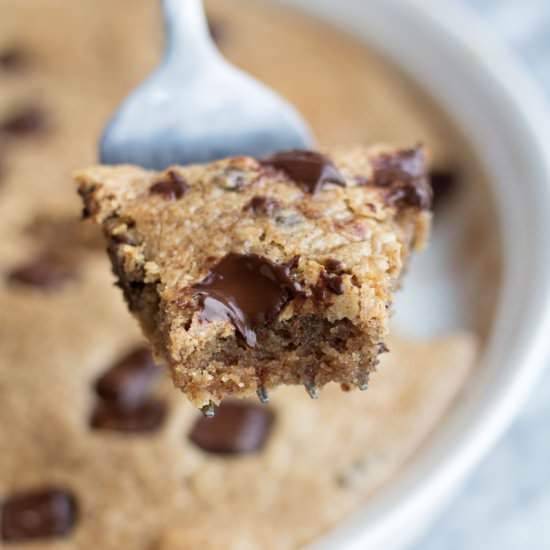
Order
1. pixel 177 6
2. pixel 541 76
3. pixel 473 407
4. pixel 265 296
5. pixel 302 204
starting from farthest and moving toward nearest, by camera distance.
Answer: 1. pixel 541 76
2. pixel 473 407
3. pixel 177 6
4. pixel 302 204
5. pixel 265 296

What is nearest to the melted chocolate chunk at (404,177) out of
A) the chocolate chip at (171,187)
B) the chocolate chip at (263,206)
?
the chocolate chip at (263,206)

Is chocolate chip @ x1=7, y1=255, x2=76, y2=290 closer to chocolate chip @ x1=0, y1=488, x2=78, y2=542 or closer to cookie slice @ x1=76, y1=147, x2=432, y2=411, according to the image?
chocolate chip @ x1=0, y1=488, x2=78, y2=542

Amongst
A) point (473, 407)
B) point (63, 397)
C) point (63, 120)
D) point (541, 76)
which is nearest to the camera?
point (473, 407)

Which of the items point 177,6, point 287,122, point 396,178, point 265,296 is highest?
point 177,6

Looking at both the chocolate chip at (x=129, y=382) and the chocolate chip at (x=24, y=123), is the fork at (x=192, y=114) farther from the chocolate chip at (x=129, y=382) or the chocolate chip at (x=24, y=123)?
the chocolate chip at (x=24, y=123)

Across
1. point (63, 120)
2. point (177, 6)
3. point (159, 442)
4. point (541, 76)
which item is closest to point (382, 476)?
point (159, 442)

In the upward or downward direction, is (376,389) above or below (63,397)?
above

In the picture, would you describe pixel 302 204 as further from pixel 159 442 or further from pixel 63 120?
pixel 63 120

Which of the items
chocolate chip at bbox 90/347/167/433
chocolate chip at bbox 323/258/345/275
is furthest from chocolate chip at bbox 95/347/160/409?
chocolate chip at bbox 323/258/345/275
